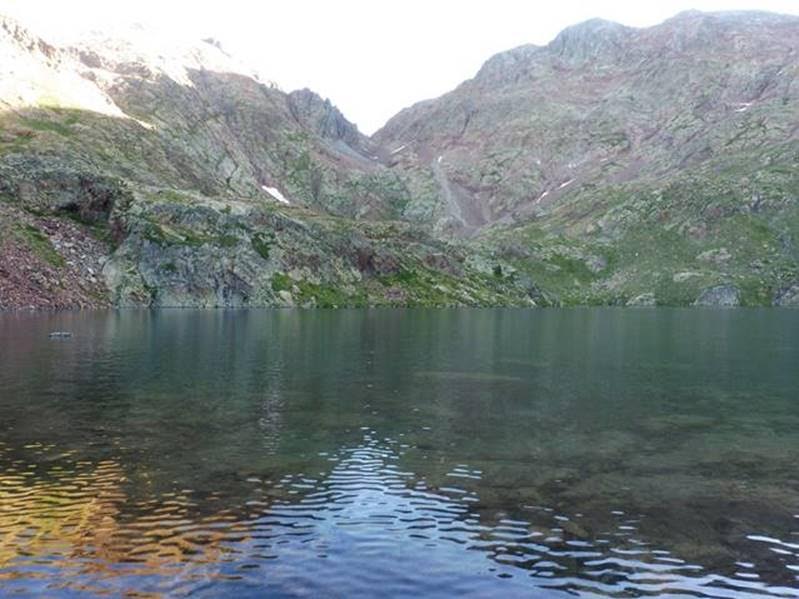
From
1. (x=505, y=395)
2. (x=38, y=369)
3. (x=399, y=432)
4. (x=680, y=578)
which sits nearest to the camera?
(x=680, y=578)

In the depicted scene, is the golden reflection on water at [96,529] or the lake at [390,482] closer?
the golden reflection on water at [96,529]

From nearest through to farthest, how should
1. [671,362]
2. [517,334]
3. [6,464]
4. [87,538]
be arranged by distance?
[87,538], [6,464], [671,362], [517,334]

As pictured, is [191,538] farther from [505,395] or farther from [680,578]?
[505,395]

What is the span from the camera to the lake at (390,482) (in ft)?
78.5

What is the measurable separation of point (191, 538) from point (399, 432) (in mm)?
22757

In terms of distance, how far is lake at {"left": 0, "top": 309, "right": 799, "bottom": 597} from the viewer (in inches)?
942

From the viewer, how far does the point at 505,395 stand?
213ft

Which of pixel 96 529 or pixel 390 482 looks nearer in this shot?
pixel 96 529

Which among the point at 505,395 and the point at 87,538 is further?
the point at 505,395

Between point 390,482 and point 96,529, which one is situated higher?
point 96,529

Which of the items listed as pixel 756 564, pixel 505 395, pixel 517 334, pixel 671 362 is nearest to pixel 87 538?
pixel 756 564

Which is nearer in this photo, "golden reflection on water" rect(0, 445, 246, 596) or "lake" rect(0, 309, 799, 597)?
"golden reflection on water" rect(0, 445, 246, 596)

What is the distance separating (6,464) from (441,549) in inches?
921

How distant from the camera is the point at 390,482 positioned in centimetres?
3550
